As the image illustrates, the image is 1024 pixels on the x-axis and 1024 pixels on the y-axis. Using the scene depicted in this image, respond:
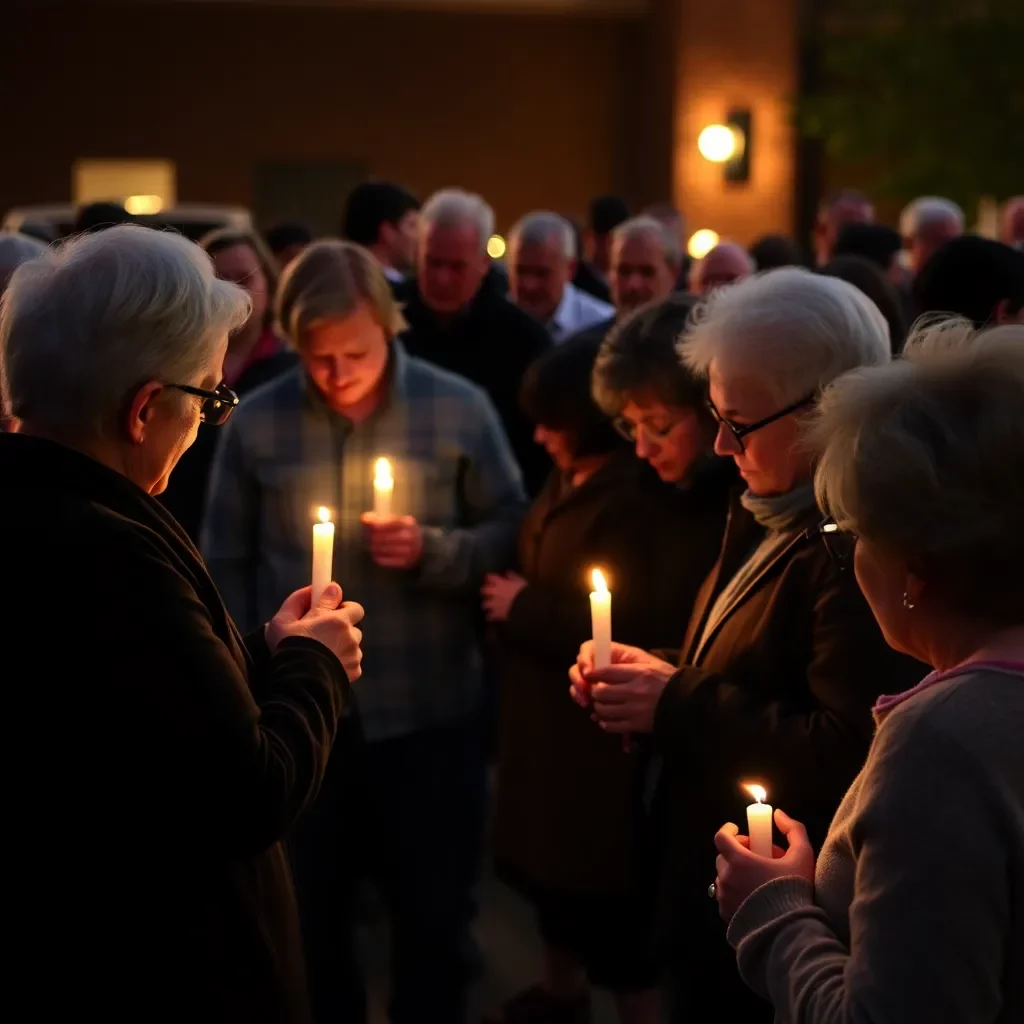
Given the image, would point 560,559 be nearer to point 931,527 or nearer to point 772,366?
point 772,366

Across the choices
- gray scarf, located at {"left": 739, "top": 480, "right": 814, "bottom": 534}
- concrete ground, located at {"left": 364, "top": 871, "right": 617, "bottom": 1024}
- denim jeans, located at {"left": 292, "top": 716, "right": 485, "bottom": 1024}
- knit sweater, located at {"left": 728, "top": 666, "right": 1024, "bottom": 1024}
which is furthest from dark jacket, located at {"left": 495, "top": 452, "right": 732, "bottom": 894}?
knit sweater, located at {"left": 728, "top": 666, "right": 1024, "bottom": 1024}

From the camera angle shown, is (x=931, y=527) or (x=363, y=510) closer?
(x=931, y=527)

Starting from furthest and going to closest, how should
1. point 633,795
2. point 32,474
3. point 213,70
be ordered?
point 213,70, point 633,795, point 32,474

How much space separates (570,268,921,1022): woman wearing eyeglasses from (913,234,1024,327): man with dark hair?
1658 mm

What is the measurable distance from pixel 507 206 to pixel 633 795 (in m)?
17.7

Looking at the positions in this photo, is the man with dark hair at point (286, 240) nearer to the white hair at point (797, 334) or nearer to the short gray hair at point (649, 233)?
the short gray hair at point (649, 233)

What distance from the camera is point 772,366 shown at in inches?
110

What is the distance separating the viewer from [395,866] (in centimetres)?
403

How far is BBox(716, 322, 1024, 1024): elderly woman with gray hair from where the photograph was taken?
164 cm

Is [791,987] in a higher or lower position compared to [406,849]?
higher

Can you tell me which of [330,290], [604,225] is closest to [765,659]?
[330,290]

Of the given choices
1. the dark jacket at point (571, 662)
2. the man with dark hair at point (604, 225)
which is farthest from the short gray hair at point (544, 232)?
the dark jacket at point (571, 662)

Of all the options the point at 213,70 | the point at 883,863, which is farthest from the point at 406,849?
the point at 213,70

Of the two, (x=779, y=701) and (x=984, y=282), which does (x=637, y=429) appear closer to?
(x=779, y=701)
